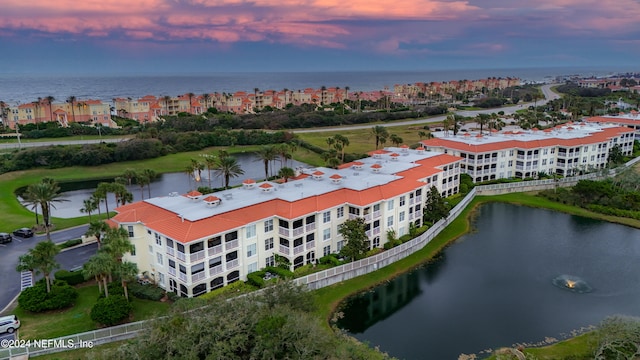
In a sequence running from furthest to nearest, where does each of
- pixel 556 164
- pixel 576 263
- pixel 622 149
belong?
1. pixel 622 149
2. pixel 556 164
3. pixel 576 263

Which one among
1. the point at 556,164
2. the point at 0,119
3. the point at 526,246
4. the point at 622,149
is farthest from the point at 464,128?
the point at 0,119

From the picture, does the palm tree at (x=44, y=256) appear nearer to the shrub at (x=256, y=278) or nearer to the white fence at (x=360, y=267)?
the white fence at (x=360, y=267)

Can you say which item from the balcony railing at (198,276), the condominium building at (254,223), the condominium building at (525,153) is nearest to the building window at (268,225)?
the condominium building at (254,223)

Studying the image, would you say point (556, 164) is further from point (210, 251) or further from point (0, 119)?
point (0, 119)

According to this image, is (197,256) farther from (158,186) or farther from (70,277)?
(158,186)

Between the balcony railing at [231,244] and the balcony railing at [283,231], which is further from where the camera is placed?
the balcony railing at [283,231]

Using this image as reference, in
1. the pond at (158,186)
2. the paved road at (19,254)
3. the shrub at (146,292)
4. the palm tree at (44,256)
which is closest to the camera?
the palm tree at (44,256)
